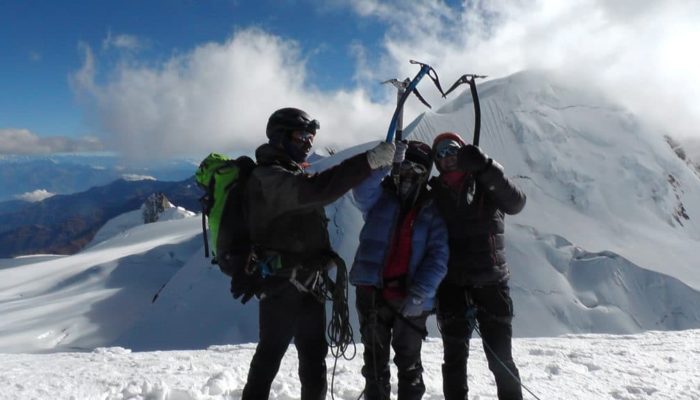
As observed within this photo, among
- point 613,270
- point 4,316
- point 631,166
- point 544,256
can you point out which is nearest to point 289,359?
point 544,256

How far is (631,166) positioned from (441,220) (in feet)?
80.8

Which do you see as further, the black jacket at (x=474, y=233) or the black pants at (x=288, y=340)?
the black jacket at (x=474, y=233)

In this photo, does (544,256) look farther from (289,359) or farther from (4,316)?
(4,316)

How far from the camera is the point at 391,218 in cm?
378

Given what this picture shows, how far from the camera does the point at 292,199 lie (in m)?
3.24

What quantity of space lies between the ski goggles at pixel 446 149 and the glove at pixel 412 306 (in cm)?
113

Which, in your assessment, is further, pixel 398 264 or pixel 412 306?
pixel 398 264

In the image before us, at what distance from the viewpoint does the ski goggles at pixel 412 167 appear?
382 centimetres

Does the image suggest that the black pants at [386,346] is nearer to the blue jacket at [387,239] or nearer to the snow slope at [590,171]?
the blue jacket at [387,239]

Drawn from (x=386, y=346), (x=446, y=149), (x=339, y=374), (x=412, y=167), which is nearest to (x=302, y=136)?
(x=412, y=167)

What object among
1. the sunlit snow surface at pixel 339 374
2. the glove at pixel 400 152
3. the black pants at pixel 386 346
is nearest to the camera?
the glove at pixel 400 152

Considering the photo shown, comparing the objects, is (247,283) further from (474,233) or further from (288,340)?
(474,233)

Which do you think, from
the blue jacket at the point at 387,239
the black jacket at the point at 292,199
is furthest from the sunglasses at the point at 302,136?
the blue jacket at the point at 387,239

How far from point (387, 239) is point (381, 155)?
2.57ft
